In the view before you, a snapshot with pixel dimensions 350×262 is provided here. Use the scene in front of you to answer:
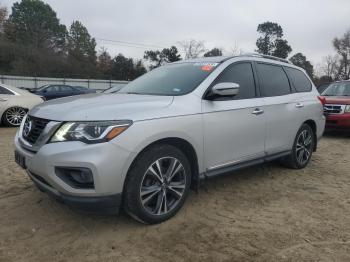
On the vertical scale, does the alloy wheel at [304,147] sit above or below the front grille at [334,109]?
below

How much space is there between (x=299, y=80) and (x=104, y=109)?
3.68 m

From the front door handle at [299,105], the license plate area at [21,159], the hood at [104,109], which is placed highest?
the hood at [104,109]

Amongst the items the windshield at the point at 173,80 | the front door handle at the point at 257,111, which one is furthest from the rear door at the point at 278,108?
the windshield at the point at 173,80

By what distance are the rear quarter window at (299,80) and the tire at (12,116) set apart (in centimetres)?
760

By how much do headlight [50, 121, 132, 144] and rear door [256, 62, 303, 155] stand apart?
232 centimetres

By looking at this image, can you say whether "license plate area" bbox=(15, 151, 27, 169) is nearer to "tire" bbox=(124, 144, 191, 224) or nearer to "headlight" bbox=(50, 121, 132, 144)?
"headlight" bbox=(50, 121, 132, 144)

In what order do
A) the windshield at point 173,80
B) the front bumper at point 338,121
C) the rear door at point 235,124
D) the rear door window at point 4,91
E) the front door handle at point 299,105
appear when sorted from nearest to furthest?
the rear door at point 235,124
the windshield at point 173,80
the front door handle at point 299,105
the front bumper at point 338,121
the rear door window at point 4,91

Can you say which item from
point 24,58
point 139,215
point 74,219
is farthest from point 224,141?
point 24,58

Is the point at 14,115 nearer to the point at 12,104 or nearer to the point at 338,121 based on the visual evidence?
the point at 12,104

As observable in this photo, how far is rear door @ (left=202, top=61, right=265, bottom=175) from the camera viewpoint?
379 centimetres

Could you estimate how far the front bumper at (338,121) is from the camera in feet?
28.5

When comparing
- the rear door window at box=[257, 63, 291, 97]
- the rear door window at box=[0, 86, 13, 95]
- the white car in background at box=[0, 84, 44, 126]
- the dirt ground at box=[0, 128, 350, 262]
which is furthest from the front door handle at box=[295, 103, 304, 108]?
the rear door window at box=[0, 86, 13, 95]

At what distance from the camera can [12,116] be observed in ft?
32.5

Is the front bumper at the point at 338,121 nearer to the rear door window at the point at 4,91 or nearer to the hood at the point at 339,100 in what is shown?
the hood at the point at 339,100
